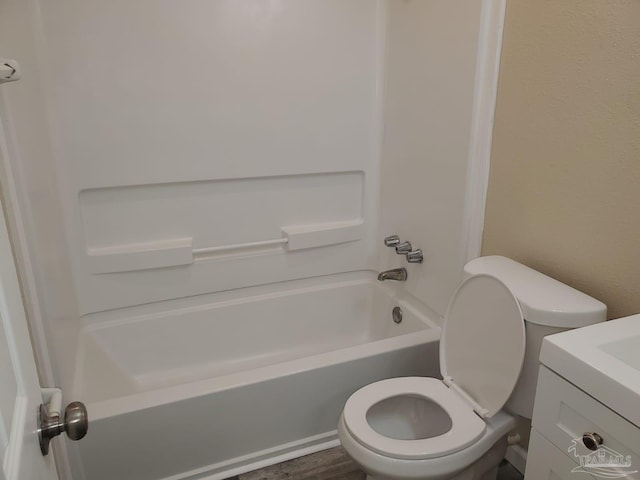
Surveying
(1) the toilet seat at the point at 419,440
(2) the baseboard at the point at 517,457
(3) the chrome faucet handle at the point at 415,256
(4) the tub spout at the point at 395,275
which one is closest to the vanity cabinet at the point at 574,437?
(1) the toilet seat at the point at 419,440

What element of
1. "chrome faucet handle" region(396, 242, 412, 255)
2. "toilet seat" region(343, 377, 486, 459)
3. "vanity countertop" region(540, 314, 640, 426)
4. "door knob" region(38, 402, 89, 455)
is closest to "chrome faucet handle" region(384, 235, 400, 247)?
"chrome faucet handle" region(396, 242, 412, 255)

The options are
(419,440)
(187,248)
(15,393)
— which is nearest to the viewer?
(15,393)

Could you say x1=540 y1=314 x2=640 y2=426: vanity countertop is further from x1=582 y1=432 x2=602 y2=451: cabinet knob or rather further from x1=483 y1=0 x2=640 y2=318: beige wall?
x1=483 y1=0 x2=640 y2=318: beige wall

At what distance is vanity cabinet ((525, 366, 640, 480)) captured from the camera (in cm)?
83

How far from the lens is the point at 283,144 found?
7.07 feet

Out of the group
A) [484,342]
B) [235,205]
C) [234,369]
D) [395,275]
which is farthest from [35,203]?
[395,275]

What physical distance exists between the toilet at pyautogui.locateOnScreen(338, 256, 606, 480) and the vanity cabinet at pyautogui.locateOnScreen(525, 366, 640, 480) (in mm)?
284

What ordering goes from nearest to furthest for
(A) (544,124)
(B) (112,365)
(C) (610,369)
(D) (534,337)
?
(C) (610,369) < (D) (534,337) < (A) (544,124) < (B) (112,365)

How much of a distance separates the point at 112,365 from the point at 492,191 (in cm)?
172

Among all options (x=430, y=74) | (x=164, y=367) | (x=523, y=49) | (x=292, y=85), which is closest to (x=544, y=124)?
(x=523, y=49)

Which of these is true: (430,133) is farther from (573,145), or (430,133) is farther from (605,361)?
(605,361)

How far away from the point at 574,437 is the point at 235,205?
162cm

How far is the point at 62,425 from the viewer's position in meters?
0.72

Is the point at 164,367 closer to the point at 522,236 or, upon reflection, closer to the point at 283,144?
the point at 283,144
